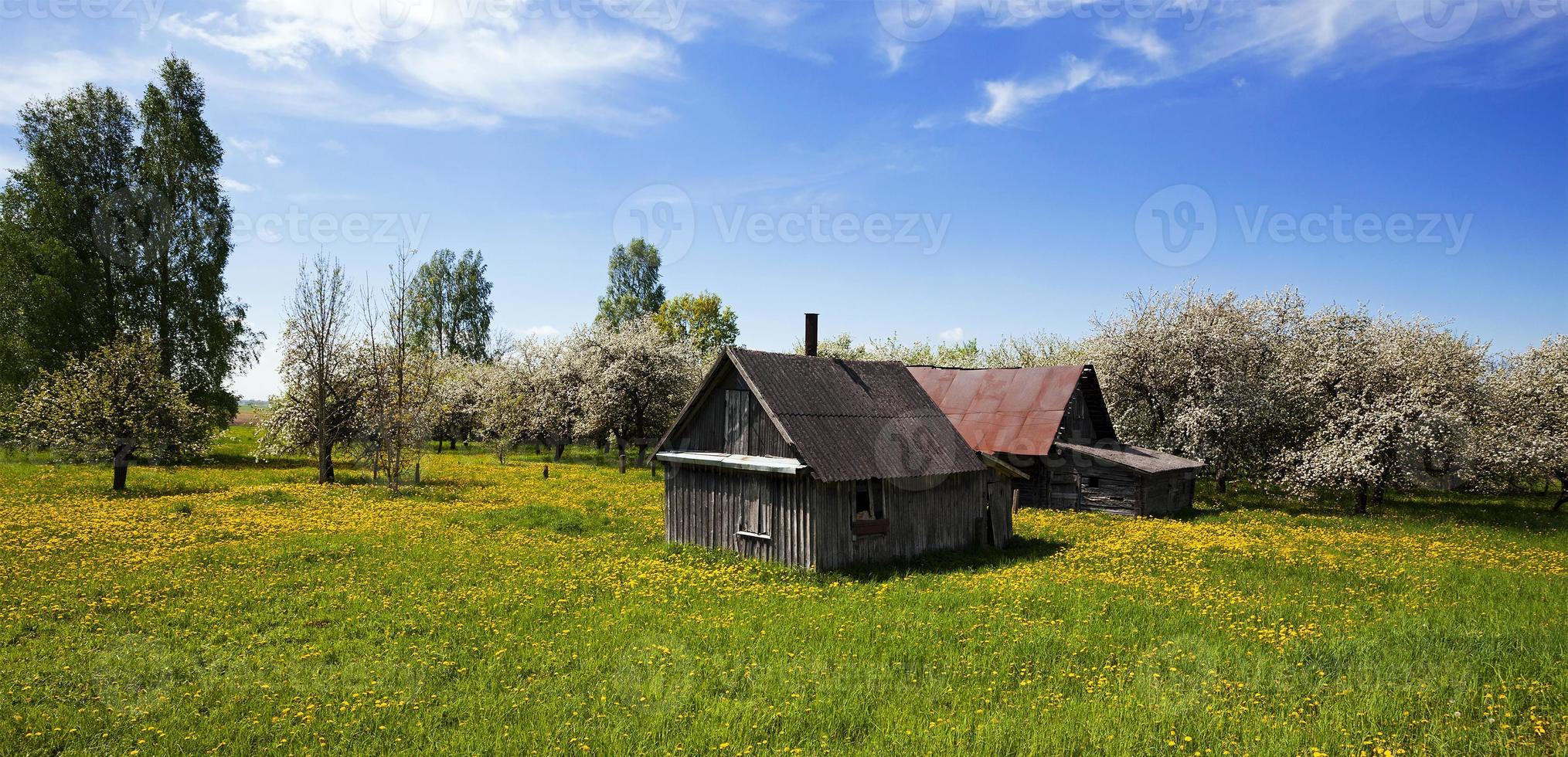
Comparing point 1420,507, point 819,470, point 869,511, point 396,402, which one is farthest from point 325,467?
point 1420,507

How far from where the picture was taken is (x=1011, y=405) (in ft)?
109

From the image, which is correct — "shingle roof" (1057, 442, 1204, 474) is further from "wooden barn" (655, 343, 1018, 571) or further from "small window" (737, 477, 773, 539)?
"small window" (737, 477, 773, 539)

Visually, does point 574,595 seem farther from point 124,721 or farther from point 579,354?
point 579,354

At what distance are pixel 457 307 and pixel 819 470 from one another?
65.1 metres

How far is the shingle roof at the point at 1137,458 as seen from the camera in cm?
2902

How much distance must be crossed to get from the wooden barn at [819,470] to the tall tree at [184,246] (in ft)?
120

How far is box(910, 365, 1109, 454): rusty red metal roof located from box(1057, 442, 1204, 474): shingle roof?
1.31 metres

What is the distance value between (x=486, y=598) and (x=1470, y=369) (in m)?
42.6

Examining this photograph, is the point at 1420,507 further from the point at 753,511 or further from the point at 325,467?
the point at 325,467

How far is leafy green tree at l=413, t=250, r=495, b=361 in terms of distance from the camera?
232 feet

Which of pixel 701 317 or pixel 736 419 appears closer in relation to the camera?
pixel 736 419

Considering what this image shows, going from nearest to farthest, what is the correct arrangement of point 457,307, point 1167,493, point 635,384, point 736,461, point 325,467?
point 736,461, point 1167,493, point 325,467, point 635,384, point 457,307

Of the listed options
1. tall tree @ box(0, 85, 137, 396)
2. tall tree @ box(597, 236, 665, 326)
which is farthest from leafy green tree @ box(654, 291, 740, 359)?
tall tree @ box(0, 85, 137, 396)

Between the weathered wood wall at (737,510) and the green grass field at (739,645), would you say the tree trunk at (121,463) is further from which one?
the weathered wood wall at (737,510)
